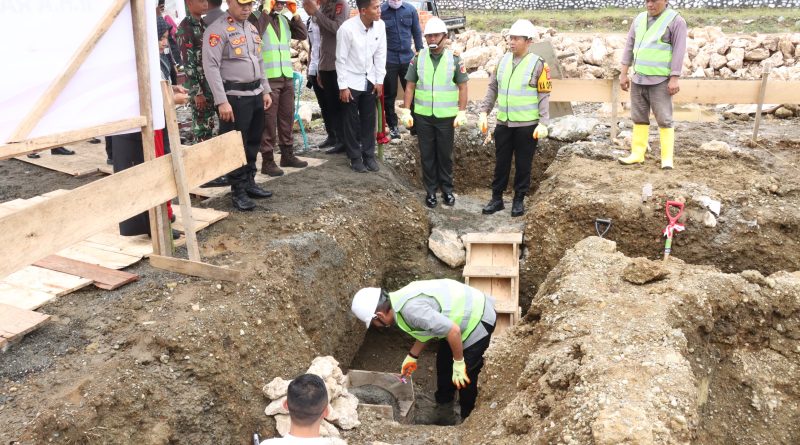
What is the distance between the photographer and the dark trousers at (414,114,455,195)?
279 inches

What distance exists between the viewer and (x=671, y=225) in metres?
6.17

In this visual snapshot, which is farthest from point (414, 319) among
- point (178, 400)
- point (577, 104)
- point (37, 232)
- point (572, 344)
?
point (577, 104)

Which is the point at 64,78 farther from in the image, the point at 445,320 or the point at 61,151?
the point at 61,151

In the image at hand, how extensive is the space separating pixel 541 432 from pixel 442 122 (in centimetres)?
420

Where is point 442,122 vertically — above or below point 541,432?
above

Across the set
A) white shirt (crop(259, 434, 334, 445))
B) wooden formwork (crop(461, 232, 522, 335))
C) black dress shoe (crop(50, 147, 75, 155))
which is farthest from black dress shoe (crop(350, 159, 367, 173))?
white shirt (crop(259, 434, 334, 445))

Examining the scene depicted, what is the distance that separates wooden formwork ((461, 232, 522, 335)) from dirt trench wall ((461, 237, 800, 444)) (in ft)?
4.87

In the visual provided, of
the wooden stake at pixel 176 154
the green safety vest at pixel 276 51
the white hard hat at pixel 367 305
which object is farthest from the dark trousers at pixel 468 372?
the green safety vest at pixel 276 51

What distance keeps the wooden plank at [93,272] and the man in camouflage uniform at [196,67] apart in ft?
6.63

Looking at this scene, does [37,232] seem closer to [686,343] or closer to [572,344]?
[572,344]

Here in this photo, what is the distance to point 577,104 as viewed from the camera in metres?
11.0

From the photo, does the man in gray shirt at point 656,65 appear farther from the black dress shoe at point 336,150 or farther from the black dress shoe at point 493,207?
the black dress shoe at point 336,150

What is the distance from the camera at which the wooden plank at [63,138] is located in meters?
3.60

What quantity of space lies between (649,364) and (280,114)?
4807mm
